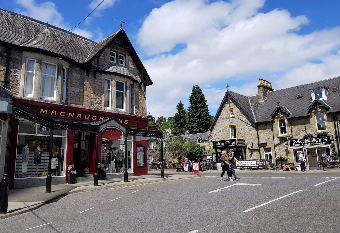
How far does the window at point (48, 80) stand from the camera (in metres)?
15.4

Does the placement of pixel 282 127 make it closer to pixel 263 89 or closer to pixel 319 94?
pixel 319 94

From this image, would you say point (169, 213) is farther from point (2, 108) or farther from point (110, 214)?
point (2, 108)

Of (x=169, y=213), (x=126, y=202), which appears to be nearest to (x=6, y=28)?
(x=126, y=202)

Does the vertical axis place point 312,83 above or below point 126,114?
above

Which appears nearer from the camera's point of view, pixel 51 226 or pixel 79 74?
pixel 51 226

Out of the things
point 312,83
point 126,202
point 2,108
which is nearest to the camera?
point 126,202

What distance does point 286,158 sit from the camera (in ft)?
96.0

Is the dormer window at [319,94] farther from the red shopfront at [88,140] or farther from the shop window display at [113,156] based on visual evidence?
the shop window display at [113,156]

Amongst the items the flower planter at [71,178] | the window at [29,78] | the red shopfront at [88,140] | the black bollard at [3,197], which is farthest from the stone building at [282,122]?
the black bollard at [3,197]

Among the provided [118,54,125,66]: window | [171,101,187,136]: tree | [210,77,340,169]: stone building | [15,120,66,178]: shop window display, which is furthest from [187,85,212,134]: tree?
[15,120,66,178]: shop window display

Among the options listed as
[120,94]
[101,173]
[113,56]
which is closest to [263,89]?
[120,94]

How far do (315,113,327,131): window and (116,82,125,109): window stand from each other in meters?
21.6

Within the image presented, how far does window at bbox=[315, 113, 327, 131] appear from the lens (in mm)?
27812

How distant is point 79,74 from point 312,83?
28271 millimetres
